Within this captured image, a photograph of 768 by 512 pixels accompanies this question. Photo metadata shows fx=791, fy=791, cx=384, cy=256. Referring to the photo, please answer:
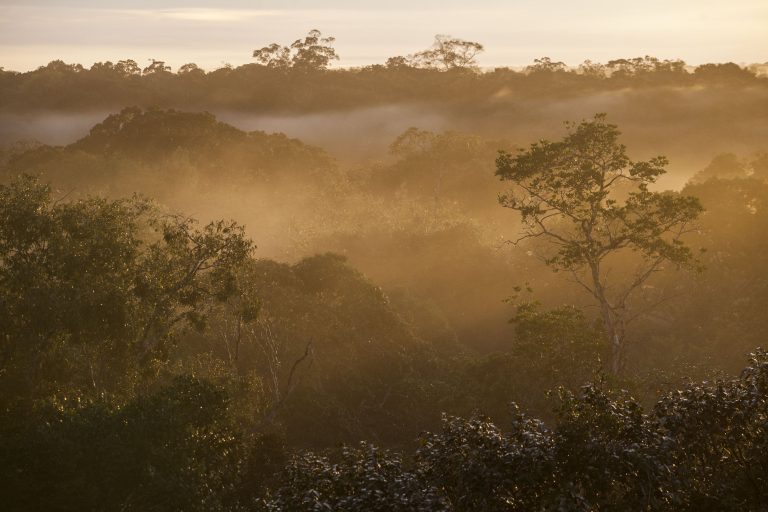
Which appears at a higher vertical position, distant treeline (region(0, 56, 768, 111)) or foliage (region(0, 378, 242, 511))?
distant treeline (region(0, 56, 768, 111))

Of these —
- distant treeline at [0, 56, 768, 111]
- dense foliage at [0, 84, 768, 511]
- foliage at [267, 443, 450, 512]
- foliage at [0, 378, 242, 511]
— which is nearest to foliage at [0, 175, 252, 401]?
dense foliage at [0, 84, 768, 511]

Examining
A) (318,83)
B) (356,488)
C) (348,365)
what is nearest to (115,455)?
(356,488)

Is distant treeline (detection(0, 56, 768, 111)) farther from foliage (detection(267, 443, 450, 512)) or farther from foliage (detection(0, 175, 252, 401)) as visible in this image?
foliage (detection(267, 443, 450, 512))

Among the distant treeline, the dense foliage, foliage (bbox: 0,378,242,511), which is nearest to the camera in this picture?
the dense foliage

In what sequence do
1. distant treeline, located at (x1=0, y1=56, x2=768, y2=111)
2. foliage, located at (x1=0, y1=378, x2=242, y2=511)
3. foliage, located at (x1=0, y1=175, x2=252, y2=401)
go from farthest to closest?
distant treeline, located at (x1=0, y1=56, x2=768, y2=111), foliage, located at (x1=0, y1=175, x2=252, y2=401), foliage, located at (x1=0, y1=378, x2=242, y2=511)

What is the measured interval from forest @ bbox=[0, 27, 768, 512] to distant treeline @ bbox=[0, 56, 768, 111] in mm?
45040

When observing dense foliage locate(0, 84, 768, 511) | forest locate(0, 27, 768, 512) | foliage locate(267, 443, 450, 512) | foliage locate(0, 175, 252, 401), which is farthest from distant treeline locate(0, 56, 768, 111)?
foliage locate(267, 443, 450, 512)

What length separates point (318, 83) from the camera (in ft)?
525

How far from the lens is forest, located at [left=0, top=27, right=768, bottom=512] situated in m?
16.7

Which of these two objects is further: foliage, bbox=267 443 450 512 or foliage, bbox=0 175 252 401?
foliage, bbox=0 175 252 401

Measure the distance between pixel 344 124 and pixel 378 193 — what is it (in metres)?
62.1

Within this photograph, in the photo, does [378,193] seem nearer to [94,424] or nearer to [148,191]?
[148,191]

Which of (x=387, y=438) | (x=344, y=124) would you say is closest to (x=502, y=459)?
(x=387, y=438)

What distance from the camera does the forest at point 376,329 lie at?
16688 millimetres
